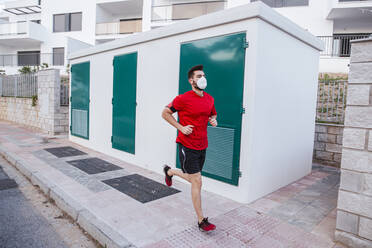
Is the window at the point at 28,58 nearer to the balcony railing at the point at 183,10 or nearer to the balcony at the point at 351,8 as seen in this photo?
the balcony railing at the point at 183,10

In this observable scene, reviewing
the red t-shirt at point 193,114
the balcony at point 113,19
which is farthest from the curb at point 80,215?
the balcony at point 113,19

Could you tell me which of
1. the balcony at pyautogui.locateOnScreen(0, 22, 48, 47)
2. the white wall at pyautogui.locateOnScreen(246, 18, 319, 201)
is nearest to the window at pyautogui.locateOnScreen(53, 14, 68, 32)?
the balcony at pyautogui.locateOnScreen(0, 22, 48, 47)

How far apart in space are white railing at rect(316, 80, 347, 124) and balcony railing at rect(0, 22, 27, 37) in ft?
79.9

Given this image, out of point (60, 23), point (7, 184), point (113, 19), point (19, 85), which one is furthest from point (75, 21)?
point (7, 184)

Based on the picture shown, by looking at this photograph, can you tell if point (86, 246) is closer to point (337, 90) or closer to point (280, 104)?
point (280, 104)

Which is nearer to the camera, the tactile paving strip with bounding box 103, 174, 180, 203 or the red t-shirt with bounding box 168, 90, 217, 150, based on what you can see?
the red t-shirt with bounding box 168, 90, 217, 150

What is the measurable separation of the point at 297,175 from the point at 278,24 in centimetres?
309

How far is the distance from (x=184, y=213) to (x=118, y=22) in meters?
20.2

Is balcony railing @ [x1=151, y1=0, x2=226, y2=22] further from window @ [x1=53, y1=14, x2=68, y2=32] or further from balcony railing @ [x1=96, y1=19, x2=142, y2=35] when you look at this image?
window @ [x1=53, y1=14, x2=68, y2=32]

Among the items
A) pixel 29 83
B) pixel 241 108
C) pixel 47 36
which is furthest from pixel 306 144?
pixel 47 36

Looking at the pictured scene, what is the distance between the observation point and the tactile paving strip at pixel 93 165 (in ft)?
18.7

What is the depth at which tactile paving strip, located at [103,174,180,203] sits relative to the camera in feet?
14.0

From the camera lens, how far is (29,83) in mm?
12766

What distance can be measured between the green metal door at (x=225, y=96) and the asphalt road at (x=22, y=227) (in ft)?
8.15
